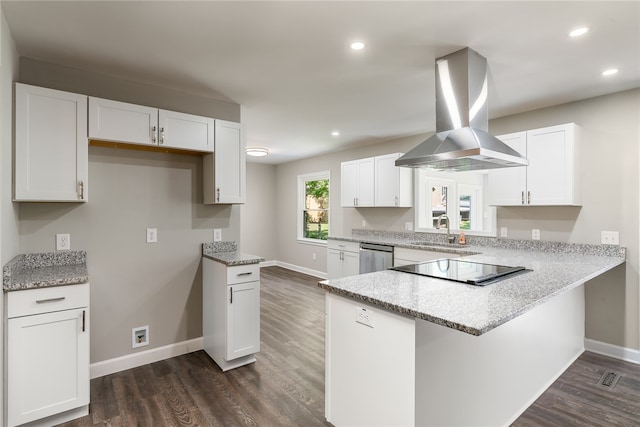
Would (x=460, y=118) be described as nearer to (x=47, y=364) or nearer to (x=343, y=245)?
(x=343, y=245)

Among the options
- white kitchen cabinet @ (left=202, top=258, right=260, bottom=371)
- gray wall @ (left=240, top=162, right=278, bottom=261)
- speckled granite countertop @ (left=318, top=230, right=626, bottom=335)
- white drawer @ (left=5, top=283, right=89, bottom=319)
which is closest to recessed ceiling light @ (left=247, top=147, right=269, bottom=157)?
gray wall @ (left=240, top=162, right=278, bottom=261)

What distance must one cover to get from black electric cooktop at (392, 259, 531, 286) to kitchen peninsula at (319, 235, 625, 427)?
70mm

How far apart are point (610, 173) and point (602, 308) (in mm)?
1294

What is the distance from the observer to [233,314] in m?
2.81

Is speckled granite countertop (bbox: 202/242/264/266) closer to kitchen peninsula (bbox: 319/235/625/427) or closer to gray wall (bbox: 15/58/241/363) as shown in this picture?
gray wall (bbox: 15/58/241/363)

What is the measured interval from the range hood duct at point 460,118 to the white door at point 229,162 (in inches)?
62.9

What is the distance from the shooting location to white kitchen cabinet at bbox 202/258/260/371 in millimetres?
2789

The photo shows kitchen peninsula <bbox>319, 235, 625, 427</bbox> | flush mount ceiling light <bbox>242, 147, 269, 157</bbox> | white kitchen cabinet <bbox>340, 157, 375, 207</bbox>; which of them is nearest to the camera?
kitchen peninsula <bbox>319, 235, 625, 427</bbox>

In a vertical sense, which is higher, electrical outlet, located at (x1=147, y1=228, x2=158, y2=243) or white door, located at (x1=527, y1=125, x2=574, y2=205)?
white door, located at (x1=527, y1=125, x2=574, y2=205)

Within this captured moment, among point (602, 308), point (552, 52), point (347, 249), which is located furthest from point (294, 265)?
point (552, 52)

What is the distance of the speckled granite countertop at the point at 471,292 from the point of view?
1.35m

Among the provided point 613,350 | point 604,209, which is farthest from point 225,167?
point 613,350

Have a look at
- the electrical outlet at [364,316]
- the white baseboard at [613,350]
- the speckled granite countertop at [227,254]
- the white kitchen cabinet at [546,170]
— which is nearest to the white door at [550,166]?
the white kitchen cabinet at [546,170]

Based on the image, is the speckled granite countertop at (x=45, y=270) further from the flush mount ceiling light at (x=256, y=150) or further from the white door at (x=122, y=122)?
the flush mount ceiling light at (x=256, y=150)
